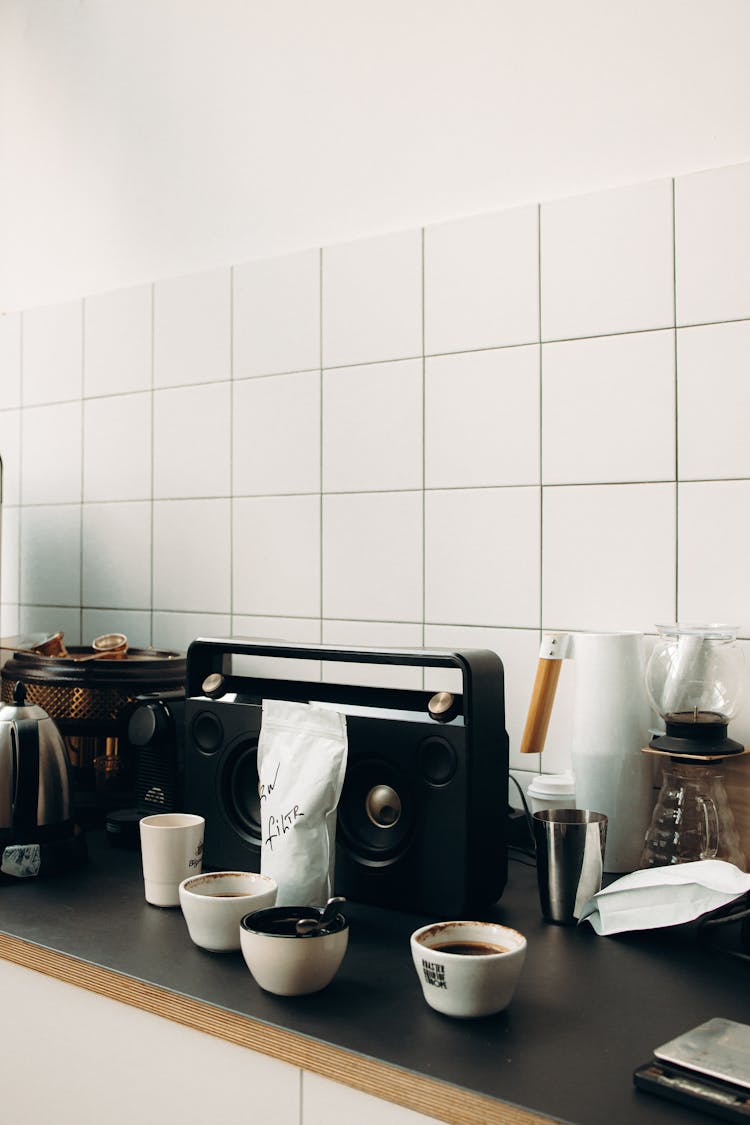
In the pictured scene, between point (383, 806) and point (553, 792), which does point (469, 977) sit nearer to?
point (383, 806)

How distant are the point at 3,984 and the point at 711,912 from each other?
0.70 metres

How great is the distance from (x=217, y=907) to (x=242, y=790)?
0.84 ft

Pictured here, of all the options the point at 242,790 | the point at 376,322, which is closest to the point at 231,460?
the point at 376,322

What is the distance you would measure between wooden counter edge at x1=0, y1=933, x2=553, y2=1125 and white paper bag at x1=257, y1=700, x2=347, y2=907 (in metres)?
0.18

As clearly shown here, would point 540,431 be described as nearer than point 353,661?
No

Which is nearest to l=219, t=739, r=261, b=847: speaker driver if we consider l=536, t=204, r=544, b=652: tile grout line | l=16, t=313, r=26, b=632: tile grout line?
l=536, t=204, r=544, b=652: tile grout line

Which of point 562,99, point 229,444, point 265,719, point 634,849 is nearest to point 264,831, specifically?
point 265,719

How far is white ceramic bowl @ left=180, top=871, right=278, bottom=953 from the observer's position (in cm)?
89

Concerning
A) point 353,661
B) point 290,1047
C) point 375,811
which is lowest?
point 290,1047

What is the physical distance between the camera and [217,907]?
887mm

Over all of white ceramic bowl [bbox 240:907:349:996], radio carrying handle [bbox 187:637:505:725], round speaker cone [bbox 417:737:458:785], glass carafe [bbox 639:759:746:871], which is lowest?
white ceramic bowl [bbox 240:907:349:996]

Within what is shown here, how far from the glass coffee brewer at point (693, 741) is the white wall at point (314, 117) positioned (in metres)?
0.59

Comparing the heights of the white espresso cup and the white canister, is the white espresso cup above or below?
below

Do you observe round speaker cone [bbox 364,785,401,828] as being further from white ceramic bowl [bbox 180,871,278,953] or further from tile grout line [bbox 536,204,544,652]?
tile grout line [bbox 536,204,544,652]
